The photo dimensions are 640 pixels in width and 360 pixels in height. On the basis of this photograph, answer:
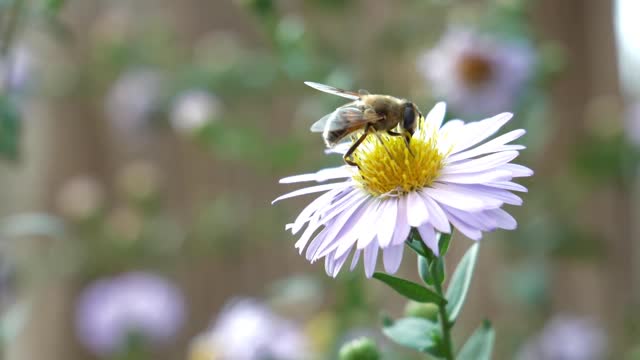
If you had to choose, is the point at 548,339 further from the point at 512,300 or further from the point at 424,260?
the point at 424,260

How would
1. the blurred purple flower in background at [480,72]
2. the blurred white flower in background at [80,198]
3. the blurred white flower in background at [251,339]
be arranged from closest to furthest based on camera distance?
the blurred white flower in background at [251,339] → the blurred purple flower in background at [480,72] → the blurred white flower in background at [80,198]

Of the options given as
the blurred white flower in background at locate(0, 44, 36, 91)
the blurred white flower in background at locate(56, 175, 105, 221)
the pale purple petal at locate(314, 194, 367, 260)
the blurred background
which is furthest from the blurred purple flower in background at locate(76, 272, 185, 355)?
the pale purple petal at locate(314, 194, 367, 260)

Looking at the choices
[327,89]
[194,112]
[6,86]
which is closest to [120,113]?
[194,112]

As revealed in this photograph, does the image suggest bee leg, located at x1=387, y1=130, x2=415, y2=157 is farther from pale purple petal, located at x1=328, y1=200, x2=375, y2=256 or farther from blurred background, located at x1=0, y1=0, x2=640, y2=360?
blurred background, located at x1=0, y1=0, x2=640, y2=360

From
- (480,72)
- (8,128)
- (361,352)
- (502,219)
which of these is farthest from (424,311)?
(480,72)

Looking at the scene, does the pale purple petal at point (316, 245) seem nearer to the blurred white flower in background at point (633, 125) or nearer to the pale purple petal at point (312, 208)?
the pale purple petal at point (312, 208)

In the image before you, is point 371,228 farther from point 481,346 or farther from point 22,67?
point 22,67

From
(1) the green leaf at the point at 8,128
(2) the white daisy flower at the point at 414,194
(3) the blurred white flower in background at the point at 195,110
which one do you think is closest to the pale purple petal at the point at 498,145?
(2) the white daisy flower at the point at 414,194
